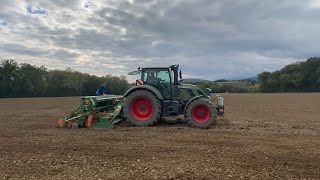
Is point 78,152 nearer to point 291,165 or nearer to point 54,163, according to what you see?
point 54,163

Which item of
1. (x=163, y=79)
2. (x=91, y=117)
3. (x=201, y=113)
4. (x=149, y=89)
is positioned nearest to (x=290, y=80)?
(x=163, y=79)

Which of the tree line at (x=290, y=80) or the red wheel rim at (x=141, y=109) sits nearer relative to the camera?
the red wheel rim at (x=141, y=109)

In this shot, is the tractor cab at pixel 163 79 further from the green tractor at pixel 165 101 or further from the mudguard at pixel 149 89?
the mudguard at pixel 149 89

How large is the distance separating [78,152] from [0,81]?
55963 mm

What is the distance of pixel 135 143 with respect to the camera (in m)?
8.76

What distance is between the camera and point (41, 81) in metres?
63.7

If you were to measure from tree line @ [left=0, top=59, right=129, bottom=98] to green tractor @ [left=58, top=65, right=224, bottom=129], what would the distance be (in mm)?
42106

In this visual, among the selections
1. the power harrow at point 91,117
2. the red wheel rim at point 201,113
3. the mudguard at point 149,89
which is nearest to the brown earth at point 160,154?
the power harrow at point 91,117

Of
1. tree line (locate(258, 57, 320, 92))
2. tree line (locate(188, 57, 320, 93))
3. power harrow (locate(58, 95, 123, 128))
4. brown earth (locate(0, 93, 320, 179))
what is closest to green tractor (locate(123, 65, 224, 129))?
power harrow (locate(58, 95, 123, 128))

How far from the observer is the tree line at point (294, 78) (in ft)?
225

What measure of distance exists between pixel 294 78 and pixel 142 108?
65.0 meters

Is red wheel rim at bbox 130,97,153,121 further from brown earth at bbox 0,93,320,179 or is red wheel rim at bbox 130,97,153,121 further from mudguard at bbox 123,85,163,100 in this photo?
brown earth at bbox 0,93,320,179

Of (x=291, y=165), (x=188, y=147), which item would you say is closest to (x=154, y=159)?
(x=188, y=147)

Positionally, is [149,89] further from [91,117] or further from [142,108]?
[91,117]
